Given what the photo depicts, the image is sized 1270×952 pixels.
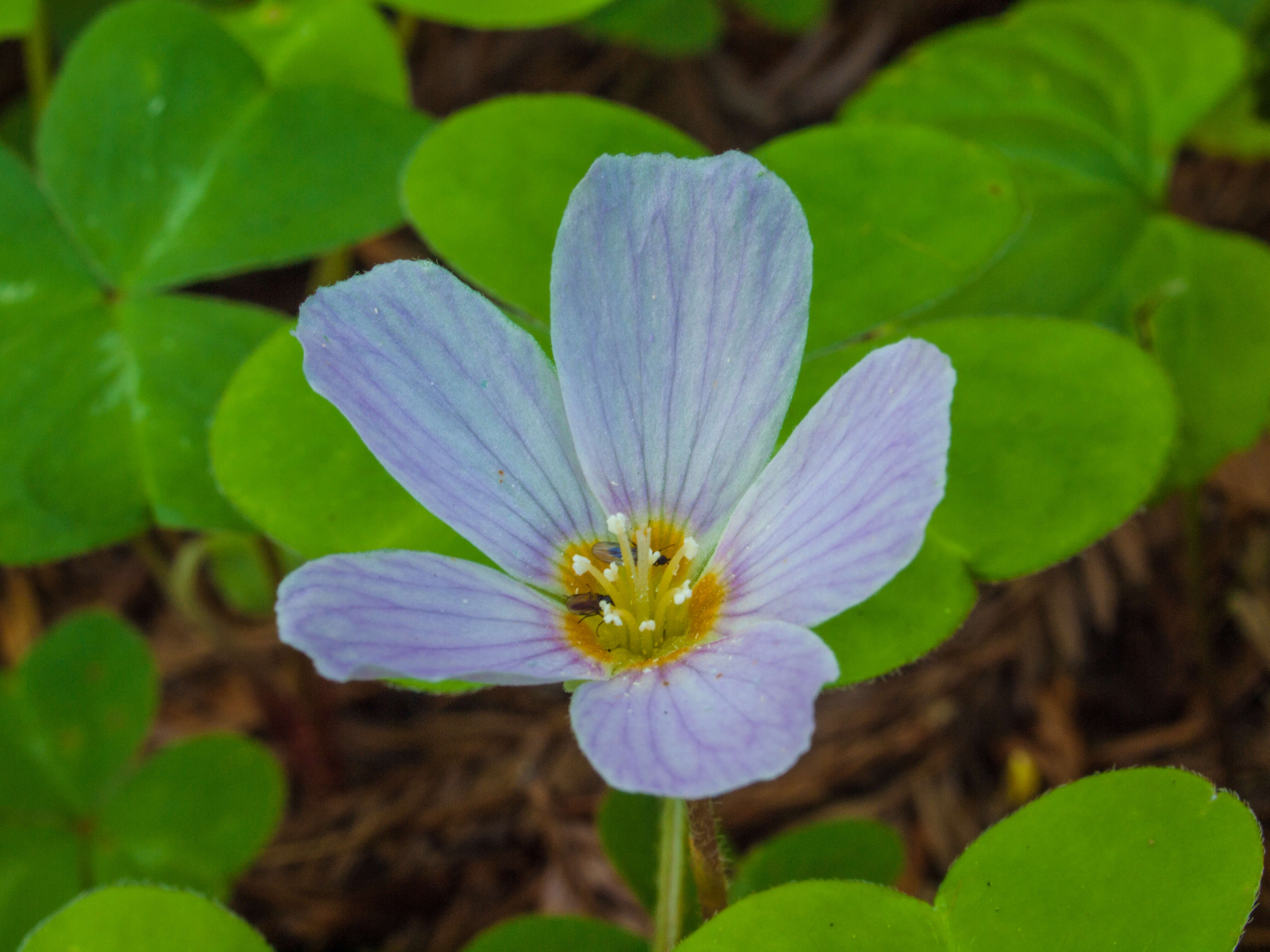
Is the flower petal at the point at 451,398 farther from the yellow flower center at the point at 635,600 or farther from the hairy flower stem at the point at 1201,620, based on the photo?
the hairy flower stem at the point at 1201,620

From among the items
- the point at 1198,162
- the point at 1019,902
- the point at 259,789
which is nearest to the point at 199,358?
the point at 259,789

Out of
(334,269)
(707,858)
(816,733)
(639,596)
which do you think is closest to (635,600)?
(639,596)

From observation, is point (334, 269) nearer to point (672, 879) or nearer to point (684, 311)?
point (684, 311)

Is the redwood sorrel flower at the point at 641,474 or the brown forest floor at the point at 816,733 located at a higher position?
the redwood sorrel flower at the point at 641,474

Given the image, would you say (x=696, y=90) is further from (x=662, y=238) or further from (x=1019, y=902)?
(x=1019, y=902)

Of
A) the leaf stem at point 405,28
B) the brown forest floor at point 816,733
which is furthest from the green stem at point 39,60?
the brown forest floor at point 816,733

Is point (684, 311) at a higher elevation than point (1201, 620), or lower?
higher

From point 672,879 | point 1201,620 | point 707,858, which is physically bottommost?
point 1201,620
